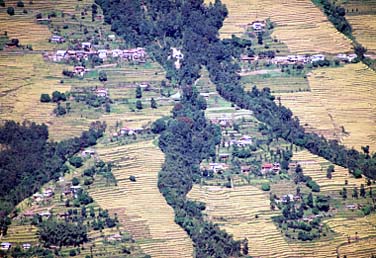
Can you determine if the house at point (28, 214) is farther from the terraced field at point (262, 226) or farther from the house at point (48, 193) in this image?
the terraced field at point (262, 226)

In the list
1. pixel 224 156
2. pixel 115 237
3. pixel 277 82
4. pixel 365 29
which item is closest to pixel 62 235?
pixel 115 237

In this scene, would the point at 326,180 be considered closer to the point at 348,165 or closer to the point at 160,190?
the point at 348,165

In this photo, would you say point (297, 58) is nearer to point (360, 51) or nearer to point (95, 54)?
point (360, 51)

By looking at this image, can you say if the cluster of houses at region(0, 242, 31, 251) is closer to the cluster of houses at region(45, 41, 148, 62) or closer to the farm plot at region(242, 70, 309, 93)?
the cluster of houses at region(45, 41, 148, 62)

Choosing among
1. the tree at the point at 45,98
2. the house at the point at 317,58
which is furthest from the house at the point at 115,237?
the house at the point at 317,58

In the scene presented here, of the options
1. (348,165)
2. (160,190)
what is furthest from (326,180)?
(160,190)

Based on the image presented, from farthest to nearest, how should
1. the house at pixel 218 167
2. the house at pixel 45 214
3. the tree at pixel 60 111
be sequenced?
the tree at pixel 60 111 < the house at pixel 218 167 < the house at pixel 45 214
